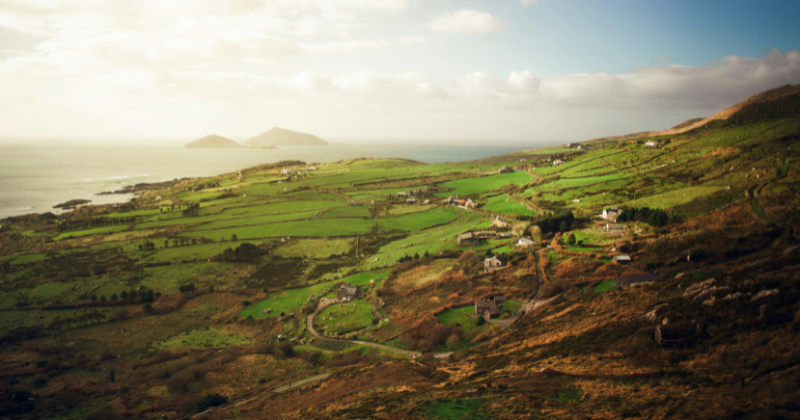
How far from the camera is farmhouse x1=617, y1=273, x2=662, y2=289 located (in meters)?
29.1

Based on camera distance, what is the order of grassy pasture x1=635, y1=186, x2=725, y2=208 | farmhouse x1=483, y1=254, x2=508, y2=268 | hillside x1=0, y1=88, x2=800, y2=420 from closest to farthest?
hillside x1=0, y1=88, x2=800, y2=420
farmhouse x1=483, y1=254, x2=508, y2=268
grassy pasture x1=635, y1=186, x2=725, y2=208

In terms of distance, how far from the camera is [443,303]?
117 ft

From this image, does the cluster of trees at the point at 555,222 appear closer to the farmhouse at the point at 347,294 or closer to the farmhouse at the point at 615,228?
the farmhouse at the point at 615,228

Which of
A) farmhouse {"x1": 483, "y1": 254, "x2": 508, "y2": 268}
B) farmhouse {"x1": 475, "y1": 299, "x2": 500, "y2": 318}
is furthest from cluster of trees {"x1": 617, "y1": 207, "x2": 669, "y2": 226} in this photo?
farmhouse {"x1": 475, "y1": 299, "x2": 500, "y2": 318}

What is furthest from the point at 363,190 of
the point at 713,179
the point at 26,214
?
the point at 26,214

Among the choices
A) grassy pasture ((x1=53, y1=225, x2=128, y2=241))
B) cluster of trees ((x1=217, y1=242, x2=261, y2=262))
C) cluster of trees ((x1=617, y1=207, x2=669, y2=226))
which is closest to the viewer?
cluster of trees ((x1=617, y1=207, x2=669, y2=226))

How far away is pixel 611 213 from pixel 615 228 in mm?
4583

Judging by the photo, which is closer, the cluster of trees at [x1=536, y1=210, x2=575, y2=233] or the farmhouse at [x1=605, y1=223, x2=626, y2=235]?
the farmhouse at [x1=605, y1=223, x2=626, y2=235]

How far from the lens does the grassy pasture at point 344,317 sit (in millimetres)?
34750

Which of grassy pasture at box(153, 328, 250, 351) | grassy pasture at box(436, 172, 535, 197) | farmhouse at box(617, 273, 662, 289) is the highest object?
grassy pasture at box(436, 172, 535, 197)

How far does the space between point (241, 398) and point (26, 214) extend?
95.8 m

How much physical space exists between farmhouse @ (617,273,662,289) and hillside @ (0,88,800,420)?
0.27 meters

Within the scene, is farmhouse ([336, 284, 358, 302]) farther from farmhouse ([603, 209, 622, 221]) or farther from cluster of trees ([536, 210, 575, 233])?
farmhouse ([603, 209, 622, 221])

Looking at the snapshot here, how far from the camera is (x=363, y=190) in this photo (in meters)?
97.4
